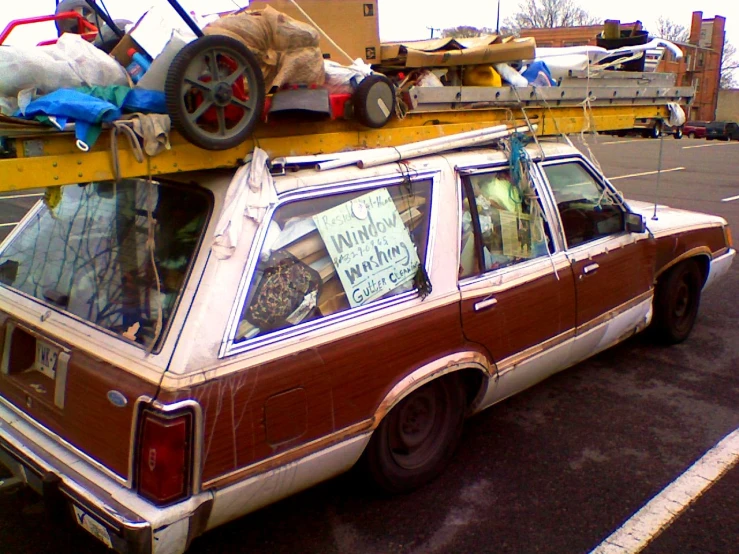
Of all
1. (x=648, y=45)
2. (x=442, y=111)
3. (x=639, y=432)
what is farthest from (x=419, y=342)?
(x=648, y=45)

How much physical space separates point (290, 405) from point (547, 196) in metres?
1.92

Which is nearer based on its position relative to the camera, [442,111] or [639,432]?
[442,111]

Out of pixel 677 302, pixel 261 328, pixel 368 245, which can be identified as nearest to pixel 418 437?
pixel 368 245

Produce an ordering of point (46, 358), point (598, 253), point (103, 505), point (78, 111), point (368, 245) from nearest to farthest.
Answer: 1. point (78, 111)
2. point (103, 505)
3. point (46, 358)
4. point (368, 245)
5. point (598, 253)

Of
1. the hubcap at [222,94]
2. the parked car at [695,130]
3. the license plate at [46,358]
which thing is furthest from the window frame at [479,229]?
the parked car at [695,130]

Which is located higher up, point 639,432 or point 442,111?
point 442,111

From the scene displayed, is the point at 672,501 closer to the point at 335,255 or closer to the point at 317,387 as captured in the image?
the point at 317,387

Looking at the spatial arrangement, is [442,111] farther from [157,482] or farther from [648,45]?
[648,45]

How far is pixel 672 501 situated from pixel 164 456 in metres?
2.40

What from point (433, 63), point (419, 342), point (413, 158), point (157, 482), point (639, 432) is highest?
point (433, 63)

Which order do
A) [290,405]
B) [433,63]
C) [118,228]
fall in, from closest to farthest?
[290,405], [118,228], [433,63]

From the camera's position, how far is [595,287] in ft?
12.5

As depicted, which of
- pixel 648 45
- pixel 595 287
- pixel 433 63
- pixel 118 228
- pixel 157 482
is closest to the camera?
pixel 157 482

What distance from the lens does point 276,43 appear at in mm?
2576
